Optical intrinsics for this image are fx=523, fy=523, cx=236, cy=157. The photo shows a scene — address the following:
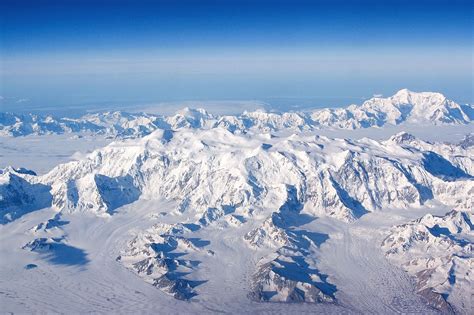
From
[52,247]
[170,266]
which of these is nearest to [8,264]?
[52,247]

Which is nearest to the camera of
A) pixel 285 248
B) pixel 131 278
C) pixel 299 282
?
pixel 299 282

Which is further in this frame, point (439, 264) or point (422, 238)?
point (422, 238)

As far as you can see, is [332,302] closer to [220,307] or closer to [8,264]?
[220,307]

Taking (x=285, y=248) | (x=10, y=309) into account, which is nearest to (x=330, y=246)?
(x=285, y=248)

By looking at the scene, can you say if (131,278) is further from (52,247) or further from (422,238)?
(422,238)

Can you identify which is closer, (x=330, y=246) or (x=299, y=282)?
(x=299, y=282)

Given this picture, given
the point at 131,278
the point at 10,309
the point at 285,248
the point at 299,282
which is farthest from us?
the point at 285,248

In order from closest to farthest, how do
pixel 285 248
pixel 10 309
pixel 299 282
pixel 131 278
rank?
pixel 10 309 < pixel 299 282 < pixel 131 278 < pixel 285 248
